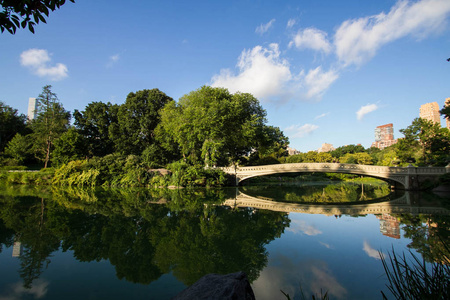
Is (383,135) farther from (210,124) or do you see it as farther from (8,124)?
(8,124)

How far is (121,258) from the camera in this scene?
420cm

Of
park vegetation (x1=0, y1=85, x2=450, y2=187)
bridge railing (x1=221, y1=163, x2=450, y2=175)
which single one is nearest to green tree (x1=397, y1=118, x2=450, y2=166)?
park vegetation (x1=0, y1=85, x2=450, y2=187)

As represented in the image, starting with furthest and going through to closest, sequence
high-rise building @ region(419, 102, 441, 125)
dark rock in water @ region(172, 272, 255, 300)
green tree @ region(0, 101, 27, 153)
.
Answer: high-rise building @ region(419, 102, 441, 125) < green tree @ region(0, 101, 27, 153) < dark rock in water @ region(172, 272, 255, 300)

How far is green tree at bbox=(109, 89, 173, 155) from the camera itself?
27594 millimetres

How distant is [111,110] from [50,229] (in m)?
27.5

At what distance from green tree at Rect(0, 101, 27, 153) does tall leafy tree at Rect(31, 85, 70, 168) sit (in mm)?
8473

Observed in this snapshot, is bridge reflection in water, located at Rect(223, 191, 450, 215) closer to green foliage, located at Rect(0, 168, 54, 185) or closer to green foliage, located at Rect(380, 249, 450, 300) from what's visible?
green foliage, located at Rect(380, 249, 450, 300)

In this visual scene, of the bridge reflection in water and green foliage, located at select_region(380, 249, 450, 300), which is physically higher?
green foliage, located at select_region(380, 249, 450, 300)

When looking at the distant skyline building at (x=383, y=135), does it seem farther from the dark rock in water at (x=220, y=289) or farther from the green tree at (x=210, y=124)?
the dark rock in water at (x=220, y=289)

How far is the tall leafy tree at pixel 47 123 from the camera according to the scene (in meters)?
29.0

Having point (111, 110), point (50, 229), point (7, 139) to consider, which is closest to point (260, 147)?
point (111, 110)

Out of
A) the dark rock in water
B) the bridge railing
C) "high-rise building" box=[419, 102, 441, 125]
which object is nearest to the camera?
the dark rock in water

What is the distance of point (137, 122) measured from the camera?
2841 centimetres

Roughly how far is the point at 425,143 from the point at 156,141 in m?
28.9
